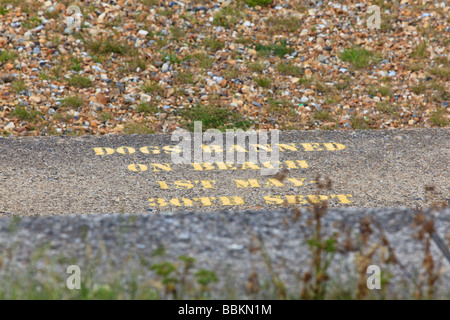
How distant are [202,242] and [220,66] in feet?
16.1

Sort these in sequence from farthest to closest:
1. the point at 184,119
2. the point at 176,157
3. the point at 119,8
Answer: the point at 119,8, the point at 184,119, the point at 176,157

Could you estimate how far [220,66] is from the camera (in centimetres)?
725

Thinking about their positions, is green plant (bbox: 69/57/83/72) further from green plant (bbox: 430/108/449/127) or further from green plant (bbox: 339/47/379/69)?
green plant (bbox: 430/108/449/127)

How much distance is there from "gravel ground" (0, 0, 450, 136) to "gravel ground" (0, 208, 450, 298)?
3444 mm

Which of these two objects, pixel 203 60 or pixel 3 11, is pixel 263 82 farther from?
pixel 3 11

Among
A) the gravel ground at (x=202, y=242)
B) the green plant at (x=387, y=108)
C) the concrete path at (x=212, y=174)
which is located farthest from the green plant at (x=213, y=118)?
the gravel ground at (x=202, y=242)

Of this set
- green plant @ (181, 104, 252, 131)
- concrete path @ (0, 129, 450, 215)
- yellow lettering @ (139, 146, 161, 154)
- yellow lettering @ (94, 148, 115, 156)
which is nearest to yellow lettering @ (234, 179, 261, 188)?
concrete path @ (0, 129, 450, 215)

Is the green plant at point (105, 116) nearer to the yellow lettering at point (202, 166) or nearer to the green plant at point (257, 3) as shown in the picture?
the yellow lettering at point (202, 166)

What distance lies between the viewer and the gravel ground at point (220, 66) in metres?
6.40

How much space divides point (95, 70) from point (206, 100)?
5.19ft
